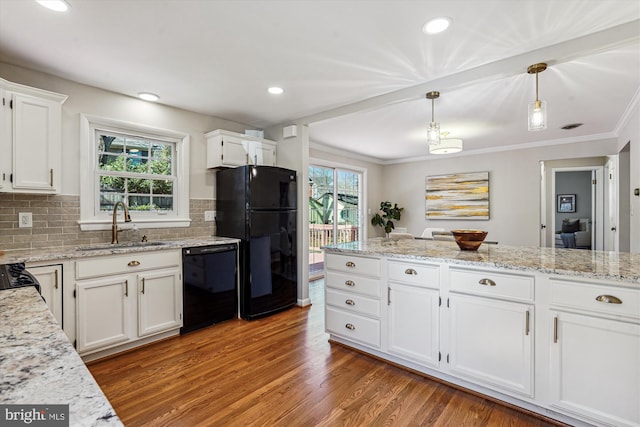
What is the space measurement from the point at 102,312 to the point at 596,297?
329cm

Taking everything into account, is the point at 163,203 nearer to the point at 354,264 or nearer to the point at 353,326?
the point at 354,264

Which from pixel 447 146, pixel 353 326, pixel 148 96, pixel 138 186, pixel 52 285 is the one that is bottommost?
pixel 353 326

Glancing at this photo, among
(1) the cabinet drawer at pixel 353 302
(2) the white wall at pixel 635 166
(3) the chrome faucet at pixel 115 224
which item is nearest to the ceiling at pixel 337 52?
(2) the white wall at pixel 635 166

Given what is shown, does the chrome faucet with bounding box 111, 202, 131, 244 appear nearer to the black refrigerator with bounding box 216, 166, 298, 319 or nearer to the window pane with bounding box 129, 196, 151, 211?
the window pane with bounding box 129, 196, 151, 211

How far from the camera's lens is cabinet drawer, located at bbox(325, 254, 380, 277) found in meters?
2.51

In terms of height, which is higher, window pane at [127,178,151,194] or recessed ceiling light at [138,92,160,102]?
recessed ceiling light at [138,92,160,102]

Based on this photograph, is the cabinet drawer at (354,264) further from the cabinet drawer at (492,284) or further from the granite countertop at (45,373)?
the granite countertop at (45,373)

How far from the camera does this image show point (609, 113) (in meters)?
3.79

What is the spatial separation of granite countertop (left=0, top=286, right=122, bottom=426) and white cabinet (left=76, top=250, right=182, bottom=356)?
69.0 inches

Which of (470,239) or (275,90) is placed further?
(275,90)

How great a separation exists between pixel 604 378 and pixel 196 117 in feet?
13.4

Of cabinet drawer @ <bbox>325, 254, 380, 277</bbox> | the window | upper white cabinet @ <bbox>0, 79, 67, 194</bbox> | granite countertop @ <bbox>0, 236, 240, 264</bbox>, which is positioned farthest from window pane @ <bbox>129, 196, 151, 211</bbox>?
cabinet drawer @ <bbox>325, 254, 380, 277</bbox>

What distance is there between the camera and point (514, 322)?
1.87 metres

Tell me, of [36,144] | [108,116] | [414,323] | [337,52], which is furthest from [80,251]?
[414,323]
